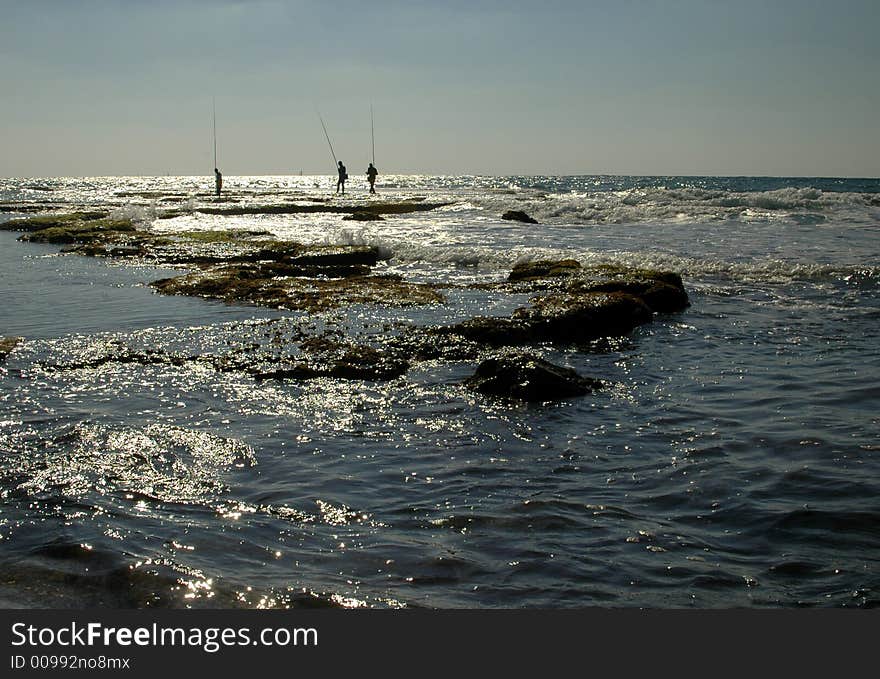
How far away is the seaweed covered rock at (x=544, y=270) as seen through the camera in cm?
1541

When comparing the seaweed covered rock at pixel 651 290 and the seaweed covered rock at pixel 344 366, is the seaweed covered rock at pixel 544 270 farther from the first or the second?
the seaweed covered rock at pixel 344 366

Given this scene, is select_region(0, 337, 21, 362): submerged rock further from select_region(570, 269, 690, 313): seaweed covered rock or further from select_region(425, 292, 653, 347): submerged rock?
select_region(570, 269, 690, 313): seaweed covered rock

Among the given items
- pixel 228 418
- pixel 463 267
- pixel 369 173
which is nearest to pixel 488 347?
pixel 228 418

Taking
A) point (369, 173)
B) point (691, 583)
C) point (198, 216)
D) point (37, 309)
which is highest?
point (369, 173)

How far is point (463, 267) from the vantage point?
19.0 meters

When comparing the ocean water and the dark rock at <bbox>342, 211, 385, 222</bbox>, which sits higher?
the dark rock at <bbox>342, 211, 385, 222</bbox>

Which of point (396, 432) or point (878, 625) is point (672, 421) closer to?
point (396, 432)

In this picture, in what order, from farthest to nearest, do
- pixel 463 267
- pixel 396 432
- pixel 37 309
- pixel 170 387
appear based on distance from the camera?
1. pixel 463 267
2. pixel 37 309
3. pixel 170 387
4. pixel 396 432

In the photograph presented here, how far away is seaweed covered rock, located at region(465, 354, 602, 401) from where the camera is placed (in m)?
7.55

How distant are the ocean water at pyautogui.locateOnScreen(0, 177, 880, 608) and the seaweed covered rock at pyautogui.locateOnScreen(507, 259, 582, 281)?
13.7 feet

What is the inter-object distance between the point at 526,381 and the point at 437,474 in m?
2.17

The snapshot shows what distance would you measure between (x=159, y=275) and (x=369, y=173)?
31842mm

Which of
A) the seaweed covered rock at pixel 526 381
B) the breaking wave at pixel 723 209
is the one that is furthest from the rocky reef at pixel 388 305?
the breaking wave at pixel 723 209

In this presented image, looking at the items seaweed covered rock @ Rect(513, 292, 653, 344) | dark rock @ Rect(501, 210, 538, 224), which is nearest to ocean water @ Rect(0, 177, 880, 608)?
seaweed covered rock @ Rect(513, 292, 653, 344)
